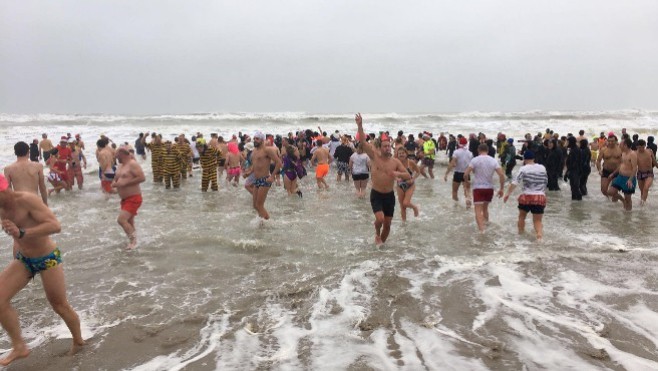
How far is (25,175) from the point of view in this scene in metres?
Answer: 6.02

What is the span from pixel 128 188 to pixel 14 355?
362 centimetres

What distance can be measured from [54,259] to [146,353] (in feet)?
3.45

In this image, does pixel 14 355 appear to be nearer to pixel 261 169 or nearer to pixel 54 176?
pixel 261 169

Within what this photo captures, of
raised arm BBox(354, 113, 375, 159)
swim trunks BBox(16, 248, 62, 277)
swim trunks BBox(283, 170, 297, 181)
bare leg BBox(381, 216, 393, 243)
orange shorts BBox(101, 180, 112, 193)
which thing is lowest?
bare leg BBox(381, 216, 393, 243)

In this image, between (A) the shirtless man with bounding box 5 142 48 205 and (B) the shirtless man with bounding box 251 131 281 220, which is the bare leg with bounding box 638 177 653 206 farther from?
(A) the shirtless man with bounding box 5 142 48 205

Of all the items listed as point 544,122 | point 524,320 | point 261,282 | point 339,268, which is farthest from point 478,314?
point 544,122

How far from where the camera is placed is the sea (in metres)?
3.70

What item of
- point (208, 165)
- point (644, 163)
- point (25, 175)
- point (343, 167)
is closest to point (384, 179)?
point (25, 175)

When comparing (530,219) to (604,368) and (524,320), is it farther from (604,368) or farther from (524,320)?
(604,368)

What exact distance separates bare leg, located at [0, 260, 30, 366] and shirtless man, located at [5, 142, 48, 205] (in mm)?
2713

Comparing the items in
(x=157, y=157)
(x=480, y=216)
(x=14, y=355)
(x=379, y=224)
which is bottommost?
(x=14, y=355)

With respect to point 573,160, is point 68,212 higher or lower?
lower

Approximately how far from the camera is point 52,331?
164 inches

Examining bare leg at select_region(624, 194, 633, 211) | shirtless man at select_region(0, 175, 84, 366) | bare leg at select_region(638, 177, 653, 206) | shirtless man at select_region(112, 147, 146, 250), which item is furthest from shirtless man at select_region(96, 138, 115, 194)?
bare leg at select_region(638, 177, 653, 206)
